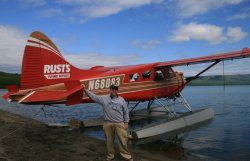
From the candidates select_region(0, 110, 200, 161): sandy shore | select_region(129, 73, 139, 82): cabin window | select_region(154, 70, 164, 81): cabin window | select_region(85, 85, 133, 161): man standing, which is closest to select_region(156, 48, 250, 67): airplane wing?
select_region(154, 70, 164, 81): cabin window

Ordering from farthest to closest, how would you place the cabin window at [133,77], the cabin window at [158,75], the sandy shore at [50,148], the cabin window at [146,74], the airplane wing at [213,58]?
the cabin window at [158,75] < the cabin window at [146,74] < the airplane wing at [213,58] < the cabin window at [133,77] < the sandy shore at [50,148]

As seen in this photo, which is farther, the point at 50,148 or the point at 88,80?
the point at 88,80

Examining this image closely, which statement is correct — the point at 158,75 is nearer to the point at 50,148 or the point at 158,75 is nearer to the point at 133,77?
the point at 133,77

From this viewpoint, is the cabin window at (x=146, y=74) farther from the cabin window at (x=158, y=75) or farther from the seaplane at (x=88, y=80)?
the cabin window at (x=158, y=75)

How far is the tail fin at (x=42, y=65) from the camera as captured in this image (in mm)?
11273

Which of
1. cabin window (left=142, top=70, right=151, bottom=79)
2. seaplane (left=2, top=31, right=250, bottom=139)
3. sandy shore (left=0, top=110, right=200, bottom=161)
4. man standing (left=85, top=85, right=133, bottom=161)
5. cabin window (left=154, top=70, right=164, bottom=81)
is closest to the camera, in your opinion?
man standing (left=85, top=85, right=133, bottom=161)

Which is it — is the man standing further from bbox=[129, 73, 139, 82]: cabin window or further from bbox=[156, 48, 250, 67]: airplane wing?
bbox=[156, 48, 250, 67]: airplane wing

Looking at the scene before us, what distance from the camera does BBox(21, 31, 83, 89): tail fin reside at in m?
11.3

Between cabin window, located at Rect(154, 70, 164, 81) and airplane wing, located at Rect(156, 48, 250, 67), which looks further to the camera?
cabin window, located at Rect(154, 70, 164, 81)

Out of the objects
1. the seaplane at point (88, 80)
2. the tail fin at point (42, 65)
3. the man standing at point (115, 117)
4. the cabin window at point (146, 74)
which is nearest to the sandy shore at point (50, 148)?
the man standing at point (115, 117)

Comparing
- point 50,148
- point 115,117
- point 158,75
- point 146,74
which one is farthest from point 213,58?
point 50,148

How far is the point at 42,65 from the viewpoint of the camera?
11.5m

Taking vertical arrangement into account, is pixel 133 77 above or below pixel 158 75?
below

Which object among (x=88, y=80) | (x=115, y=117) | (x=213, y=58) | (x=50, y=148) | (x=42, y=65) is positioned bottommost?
(x=50, y=148)
